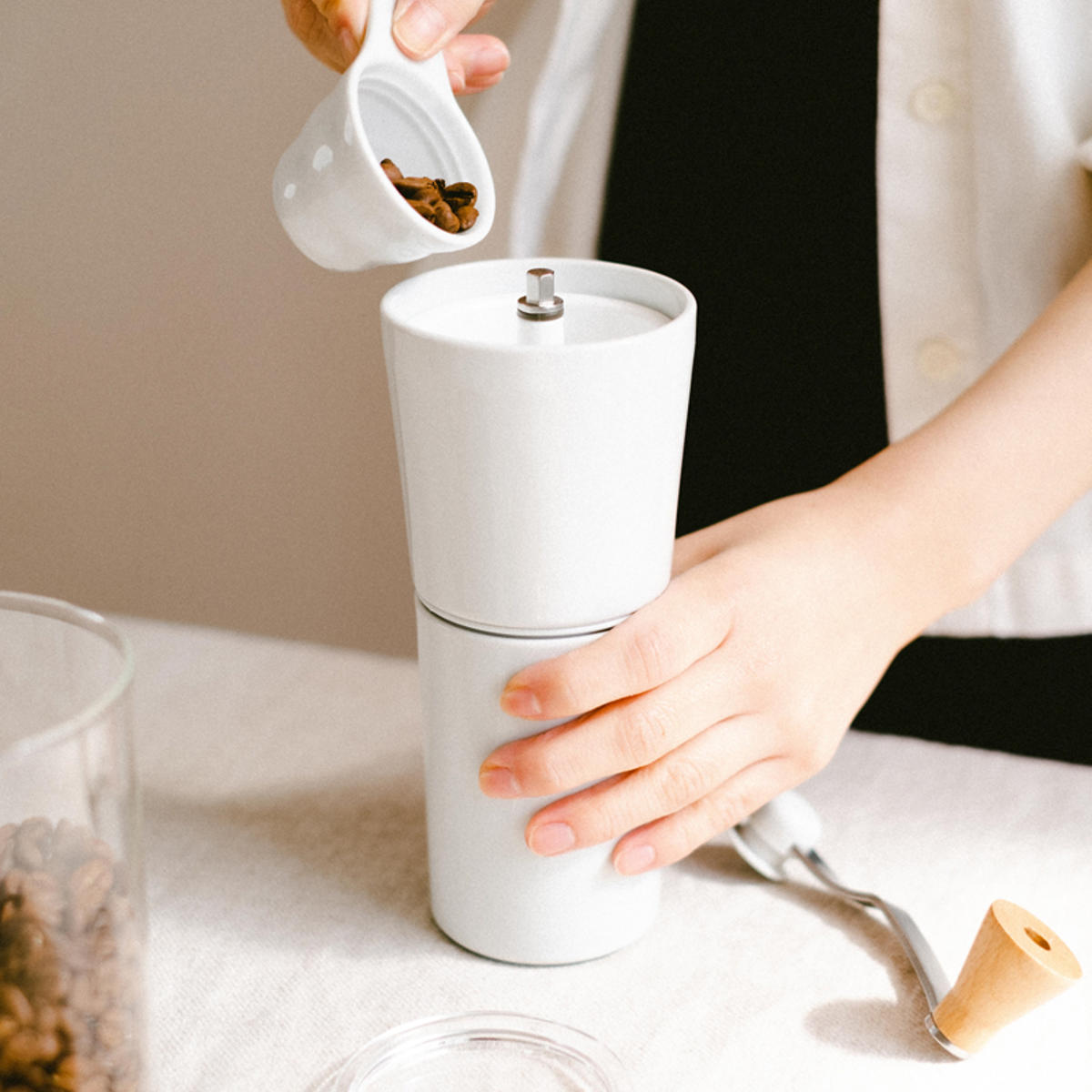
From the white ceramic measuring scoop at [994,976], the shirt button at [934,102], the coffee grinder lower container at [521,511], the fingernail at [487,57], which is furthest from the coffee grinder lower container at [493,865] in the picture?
the shirt button at [934,102]

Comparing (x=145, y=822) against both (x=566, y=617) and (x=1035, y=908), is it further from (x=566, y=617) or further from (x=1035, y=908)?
(x=1035, y=908)

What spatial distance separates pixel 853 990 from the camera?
0.44 m

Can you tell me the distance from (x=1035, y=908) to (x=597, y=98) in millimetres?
478

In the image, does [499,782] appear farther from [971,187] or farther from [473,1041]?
[971,187]

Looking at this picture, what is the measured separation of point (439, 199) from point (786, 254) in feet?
1.13

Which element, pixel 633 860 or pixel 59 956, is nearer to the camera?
pixel 59 956

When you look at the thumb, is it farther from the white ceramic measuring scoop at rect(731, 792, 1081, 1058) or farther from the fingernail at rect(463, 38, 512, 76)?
the white ceramic measuring scoop at rect(731, 792, 1081, 1058)

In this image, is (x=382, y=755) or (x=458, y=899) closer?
(x=458, y=899)

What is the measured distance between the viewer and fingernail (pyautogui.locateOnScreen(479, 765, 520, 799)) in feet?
1.43

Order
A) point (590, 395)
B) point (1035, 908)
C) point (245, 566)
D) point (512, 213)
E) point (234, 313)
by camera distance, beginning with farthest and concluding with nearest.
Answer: point (245, 566) < point (234, 313) < point (512, 213) < point (1035, 908) < point (590, 395)

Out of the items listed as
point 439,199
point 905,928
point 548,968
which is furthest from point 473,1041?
point 439,199

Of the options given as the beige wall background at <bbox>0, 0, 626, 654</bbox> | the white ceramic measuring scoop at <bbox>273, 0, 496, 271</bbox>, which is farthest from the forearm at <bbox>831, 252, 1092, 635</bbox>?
the beige wall background at <bbox>0, 0, 626, 654</bbox>

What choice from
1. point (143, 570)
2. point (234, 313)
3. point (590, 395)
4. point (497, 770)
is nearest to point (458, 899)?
point (497, 770)

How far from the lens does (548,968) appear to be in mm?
463
